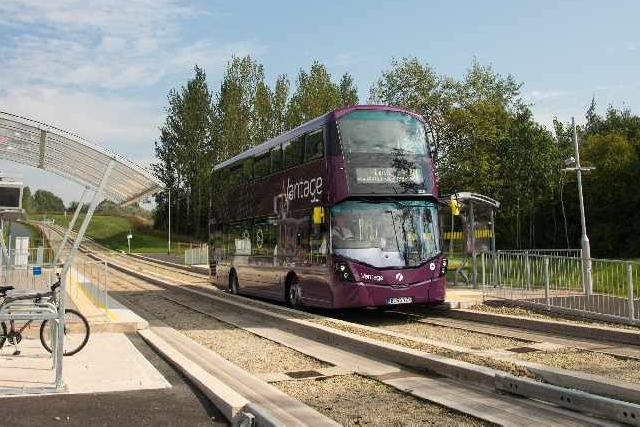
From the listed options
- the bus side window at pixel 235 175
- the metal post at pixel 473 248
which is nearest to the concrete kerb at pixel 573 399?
the metal post at pixel 473 248

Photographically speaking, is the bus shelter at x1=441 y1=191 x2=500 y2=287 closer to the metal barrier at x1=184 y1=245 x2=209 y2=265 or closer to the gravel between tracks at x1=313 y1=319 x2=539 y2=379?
the gravel between tracks at x1=313 y1=319 x2=539 y2=379

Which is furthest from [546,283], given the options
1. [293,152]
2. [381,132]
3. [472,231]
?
[293,152]

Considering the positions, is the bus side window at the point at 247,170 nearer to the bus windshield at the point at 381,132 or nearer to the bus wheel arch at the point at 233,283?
the bus wheel arch at the point at 233,283

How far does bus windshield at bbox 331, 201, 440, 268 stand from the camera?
13.5 m

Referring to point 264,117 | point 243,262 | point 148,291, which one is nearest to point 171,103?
point 264,117

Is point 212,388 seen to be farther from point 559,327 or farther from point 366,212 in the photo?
point 366,212

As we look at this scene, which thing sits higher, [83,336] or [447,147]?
[447,147]

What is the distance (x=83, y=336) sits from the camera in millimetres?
9273

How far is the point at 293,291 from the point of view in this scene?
1606cm

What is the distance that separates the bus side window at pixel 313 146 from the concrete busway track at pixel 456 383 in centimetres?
401

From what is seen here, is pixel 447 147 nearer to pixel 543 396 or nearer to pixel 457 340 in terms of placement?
pixel 457 340

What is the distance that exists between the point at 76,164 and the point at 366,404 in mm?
4804

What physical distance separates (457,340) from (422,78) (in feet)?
107

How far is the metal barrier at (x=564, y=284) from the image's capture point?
12.0 m
